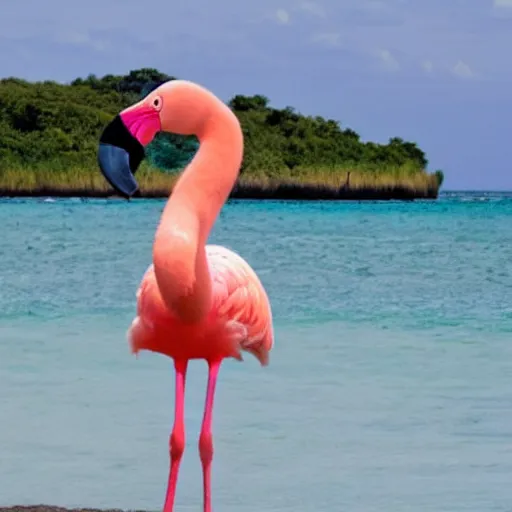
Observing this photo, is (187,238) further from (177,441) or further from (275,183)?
(275,183)

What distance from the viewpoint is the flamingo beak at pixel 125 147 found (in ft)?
13.8

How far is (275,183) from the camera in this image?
70.0 metres

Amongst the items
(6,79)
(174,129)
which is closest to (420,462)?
(174,129)

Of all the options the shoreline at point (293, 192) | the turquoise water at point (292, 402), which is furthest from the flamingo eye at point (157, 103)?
the shoreline at point (293, 192)

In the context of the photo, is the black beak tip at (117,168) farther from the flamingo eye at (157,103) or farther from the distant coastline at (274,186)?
the distant coastline at (274,186)

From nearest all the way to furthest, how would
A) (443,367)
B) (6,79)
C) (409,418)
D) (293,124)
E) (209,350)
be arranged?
(209,350) → (409,418) → (443,367) → (293,124) → (6,79)

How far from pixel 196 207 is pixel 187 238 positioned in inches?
4.4

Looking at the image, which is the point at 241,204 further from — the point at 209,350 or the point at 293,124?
the point at 209,350

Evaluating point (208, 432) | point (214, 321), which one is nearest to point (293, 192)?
point (208, 432)

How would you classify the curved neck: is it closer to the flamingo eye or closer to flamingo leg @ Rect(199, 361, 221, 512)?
the flamingo eye

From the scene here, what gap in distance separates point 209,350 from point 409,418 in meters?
4.37

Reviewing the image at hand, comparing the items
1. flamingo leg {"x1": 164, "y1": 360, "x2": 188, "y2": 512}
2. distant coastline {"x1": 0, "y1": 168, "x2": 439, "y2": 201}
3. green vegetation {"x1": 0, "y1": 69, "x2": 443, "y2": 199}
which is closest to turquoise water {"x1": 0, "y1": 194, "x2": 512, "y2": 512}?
flamingo leg {"x1": 164, "y1": 360, "x2": 188, "y2": 512}

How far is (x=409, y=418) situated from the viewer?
364 inches

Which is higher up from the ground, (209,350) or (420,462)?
(209,350)
